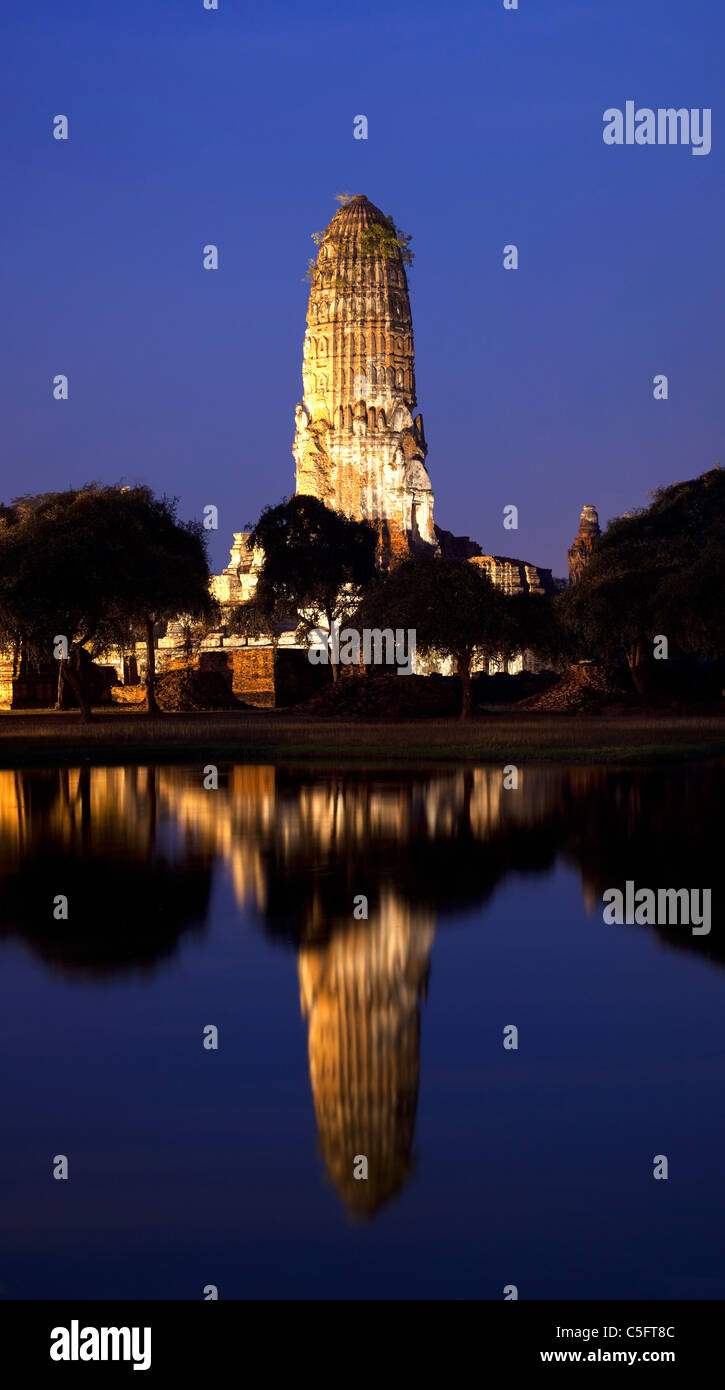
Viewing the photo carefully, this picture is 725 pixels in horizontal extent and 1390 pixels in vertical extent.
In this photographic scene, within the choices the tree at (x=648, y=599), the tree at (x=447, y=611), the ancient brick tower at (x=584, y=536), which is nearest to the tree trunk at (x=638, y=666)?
the tree at (x=648, y=599)

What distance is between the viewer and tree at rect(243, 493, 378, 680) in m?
78.1

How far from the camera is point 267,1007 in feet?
34.9

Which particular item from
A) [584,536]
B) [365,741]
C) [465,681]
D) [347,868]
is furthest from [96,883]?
[584,536]

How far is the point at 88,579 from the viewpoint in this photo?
53719 mm

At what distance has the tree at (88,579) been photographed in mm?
53500

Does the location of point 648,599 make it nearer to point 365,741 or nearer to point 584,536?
point 365,741

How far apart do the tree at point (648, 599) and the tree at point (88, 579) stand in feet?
51.4

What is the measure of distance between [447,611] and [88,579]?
1360 cm

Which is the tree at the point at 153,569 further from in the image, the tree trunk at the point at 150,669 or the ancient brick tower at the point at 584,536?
the ancient brick tower at the point at 584,536

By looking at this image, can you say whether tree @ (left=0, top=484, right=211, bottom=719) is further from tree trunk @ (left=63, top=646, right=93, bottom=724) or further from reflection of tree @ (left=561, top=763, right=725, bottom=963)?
reflection of tree @ (left=561, top=763, right=725, bottom=963)

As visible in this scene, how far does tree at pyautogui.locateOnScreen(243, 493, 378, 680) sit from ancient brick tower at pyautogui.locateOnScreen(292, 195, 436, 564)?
49.7m

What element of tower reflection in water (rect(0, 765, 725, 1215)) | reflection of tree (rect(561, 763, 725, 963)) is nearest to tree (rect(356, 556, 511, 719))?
tower reflection in water (rect(0, 765, 725, 1215))

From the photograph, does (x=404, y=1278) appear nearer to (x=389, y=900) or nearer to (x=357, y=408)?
(x=389, y=900)
